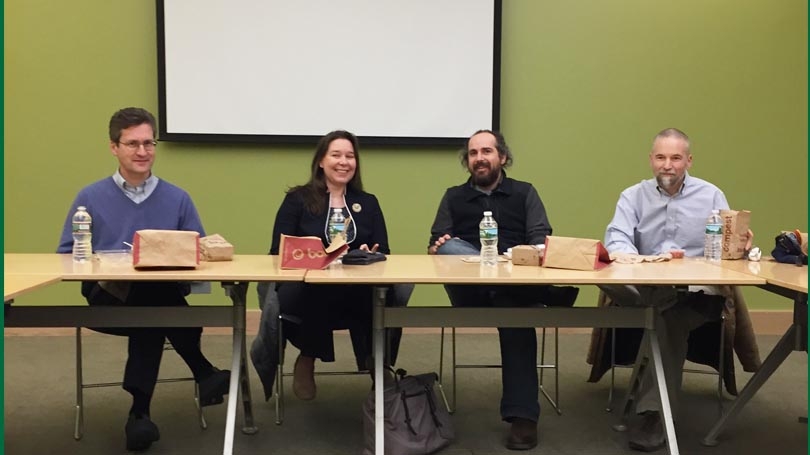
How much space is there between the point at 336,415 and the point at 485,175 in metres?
1.22

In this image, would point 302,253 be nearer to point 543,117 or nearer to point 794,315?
point 794,315

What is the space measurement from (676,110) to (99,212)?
3431 mm

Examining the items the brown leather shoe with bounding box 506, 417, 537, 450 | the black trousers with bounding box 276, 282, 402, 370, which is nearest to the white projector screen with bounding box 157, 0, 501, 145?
the black trousers with bounding box 276, 282, 402, 370

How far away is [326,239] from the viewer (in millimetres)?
2713

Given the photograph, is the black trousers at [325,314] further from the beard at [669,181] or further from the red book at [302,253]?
the beard at [669,181]

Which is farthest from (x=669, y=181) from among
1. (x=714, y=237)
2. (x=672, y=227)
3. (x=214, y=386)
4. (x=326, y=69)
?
(x=326, y=69)

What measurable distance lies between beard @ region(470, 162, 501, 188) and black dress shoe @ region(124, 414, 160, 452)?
1.66 metres

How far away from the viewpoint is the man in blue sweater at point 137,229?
7.56ft

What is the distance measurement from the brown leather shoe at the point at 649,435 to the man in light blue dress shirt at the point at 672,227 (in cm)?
1

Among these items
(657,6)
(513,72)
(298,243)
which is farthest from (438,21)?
(298,243)

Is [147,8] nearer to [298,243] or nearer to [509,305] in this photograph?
[298,243]

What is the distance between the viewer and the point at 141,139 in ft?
8.06

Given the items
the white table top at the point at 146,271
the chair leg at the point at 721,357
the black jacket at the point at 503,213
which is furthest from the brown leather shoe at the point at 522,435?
the white table top at the point at 146,271

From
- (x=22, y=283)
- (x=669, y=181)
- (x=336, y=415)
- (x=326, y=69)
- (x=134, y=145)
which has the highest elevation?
(x=326, y=69)
